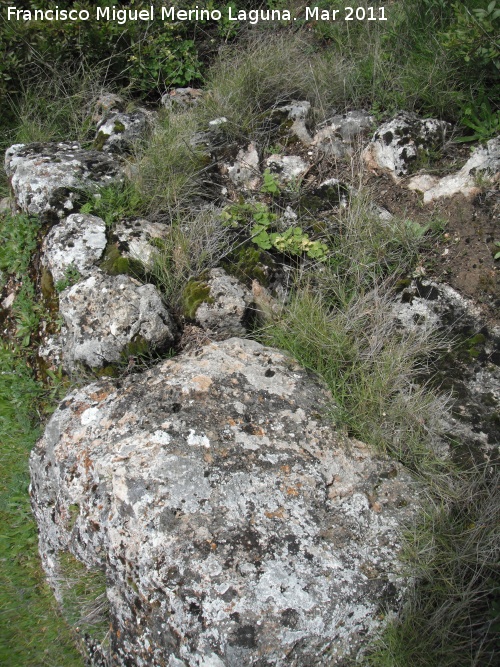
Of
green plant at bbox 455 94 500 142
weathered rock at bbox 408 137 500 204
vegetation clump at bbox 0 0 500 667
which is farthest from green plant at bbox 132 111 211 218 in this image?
green plant at bbox 455 94 500 142

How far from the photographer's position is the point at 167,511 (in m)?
2.06

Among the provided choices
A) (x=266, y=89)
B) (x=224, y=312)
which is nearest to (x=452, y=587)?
(x=224, y=312)

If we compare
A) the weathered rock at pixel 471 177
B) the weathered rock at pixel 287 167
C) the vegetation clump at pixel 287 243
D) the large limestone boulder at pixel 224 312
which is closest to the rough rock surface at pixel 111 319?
the vegetation clump at pixel 287 243

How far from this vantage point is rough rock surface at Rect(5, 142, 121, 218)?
3488 mm

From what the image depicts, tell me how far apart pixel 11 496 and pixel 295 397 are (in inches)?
67.4

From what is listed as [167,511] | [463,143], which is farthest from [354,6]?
[167,511]

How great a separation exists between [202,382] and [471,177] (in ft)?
6.61

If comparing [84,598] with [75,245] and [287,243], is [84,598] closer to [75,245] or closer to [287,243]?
[75,245]

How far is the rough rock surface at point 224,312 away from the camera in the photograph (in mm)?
2910

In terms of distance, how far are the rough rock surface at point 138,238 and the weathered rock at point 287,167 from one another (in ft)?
2.83

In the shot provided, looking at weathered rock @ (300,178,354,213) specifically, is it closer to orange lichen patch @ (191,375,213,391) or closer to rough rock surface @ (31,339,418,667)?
rough rock surface @ (31,339,418,667)

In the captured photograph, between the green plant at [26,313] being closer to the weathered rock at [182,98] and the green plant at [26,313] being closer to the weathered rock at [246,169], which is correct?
the weathered rock at [246,169]

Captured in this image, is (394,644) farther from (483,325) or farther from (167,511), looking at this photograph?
(483,325)

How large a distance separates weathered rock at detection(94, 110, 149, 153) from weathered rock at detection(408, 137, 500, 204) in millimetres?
2118
